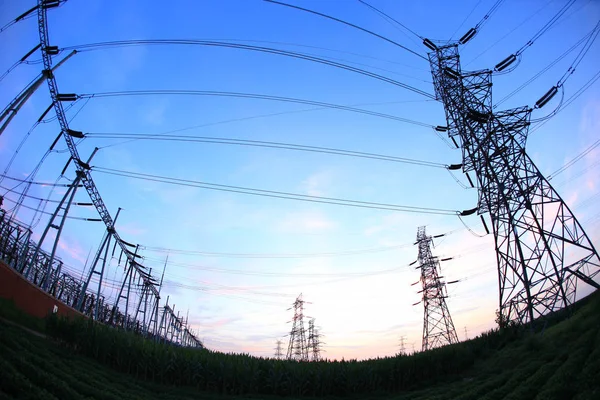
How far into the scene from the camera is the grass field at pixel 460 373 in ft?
26.5

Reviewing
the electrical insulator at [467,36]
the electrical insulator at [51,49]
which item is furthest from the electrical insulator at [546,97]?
the electrical insulator at [51,49]

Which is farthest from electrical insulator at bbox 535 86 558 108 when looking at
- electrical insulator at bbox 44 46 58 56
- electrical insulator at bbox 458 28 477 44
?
electrical insulator at bbox 44 46 58 56

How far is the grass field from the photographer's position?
808 cm

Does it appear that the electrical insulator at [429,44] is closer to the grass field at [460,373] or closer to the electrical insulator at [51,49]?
the grass field at [460,373]

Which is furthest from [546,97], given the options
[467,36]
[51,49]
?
[51,49]

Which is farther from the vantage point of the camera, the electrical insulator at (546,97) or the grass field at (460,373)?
the electrical insulator at (546,97)

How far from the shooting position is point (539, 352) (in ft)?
41.6

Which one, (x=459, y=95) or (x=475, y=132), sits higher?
(x=459, y=95)

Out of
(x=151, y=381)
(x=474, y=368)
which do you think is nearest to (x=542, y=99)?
(x=474, y=368)

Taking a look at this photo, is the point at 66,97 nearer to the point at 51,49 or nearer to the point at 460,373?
the point at 51,49

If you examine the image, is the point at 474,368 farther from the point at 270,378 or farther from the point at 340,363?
the point at 270,378

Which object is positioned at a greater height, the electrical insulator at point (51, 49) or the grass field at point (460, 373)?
the electrical insulator at point (51, 49)

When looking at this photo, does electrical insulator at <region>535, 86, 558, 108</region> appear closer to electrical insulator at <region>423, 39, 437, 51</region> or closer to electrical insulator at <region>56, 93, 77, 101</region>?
electrical insulator at <region>423, 39, 437, 51</region>

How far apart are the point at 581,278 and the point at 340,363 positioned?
37.1 feet
